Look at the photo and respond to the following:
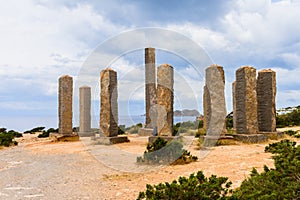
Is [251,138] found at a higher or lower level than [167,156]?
higher

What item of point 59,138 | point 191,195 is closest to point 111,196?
point 191,195

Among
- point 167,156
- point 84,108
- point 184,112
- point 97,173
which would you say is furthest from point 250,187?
point 84,108

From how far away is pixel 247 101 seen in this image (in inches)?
473

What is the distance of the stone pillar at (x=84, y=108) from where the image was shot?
1686 centimetres

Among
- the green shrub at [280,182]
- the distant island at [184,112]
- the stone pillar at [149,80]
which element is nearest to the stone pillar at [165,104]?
the distant island at [184,112]

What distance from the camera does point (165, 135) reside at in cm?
1170

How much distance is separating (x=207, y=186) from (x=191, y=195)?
217 mm

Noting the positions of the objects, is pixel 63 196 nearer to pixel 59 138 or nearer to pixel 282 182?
pixel 282 182

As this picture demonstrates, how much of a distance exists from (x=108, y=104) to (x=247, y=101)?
611 cm

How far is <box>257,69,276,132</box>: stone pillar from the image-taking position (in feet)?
42.1

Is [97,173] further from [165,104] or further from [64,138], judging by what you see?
[64,138]

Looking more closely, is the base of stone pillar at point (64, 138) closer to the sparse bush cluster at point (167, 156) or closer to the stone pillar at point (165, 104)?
the stone pillar at point (165, 104)

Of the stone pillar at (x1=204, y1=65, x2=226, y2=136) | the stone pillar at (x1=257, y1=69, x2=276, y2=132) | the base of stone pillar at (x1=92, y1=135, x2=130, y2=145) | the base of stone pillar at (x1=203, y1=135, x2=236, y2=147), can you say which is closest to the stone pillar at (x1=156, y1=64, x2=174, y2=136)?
the base of stone pillar at (x1=203, y1=135, x2=236, y2=147)

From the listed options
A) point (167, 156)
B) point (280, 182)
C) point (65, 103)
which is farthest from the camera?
point (65, 103)
